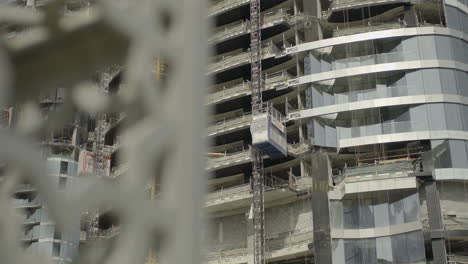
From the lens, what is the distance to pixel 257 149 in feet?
201

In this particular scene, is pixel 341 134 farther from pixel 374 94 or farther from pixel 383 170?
pixel 383 170

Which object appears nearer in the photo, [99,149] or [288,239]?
[288,239]

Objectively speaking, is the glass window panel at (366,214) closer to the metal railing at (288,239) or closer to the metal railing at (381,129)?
the metal railing at (288,239)

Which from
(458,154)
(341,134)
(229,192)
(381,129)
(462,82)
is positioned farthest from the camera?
(229,192)

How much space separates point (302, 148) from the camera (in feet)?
200

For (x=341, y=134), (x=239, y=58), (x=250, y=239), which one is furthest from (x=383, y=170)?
(x=239, y=58)

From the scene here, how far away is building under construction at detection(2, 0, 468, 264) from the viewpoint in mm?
55062

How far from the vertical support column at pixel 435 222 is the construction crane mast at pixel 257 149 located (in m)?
14.3

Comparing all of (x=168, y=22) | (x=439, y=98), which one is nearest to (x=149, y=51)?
(x=168, y=22)

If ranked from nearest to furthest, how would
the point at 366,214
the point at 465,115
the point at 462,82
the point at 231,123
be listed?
the point at 366,214
the point at 465,115
the point at 462,82
the point at 231,123

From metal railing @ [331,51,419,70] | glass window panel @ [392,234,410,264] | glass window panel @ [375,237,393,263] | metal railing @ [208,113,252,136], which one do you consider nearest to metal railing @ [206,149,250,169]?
metal railing @ [208,113,252,136]

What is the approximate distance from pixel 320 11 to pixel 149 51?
61.7 metres

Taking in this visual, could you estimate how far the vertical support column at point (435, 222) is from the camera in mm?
52938

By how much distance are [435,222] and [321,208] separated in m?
9.33
